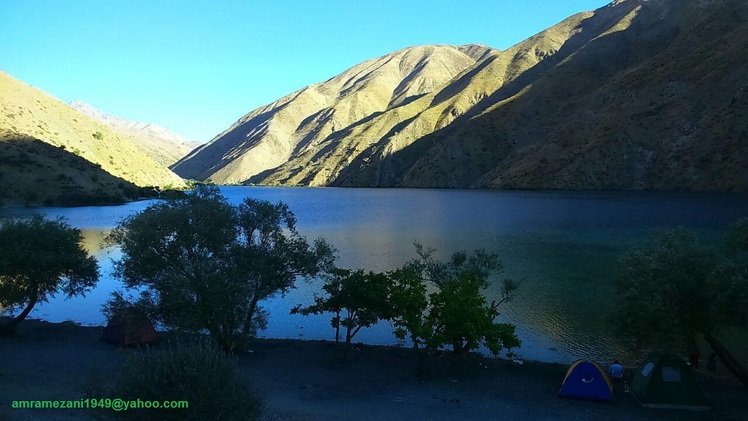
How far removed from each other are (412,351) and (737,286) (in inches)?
616

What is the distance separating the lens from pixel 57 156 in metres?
126

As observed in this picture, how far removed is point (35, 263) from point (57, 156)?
117m

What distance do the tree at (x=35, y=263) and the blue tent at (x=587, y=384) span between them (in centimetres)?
2903

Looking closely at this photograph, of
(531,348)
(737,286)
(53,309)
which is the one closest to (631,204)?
(531,348)

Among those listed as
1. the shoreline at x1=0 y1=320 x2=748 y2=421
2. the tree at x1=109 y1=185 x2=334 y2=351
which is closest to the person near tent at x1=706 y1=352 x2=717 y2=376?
the shoreline at x1=0 y1=320 x2=748 y2=421

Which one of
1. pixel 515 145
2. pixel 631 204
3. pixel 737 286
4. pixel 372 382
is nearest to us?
pixel 737 286

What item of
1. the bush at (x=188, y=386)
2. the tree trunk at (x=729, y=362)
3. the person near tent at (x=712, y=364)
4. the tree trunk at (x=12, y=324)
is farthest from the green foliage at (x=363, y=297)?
the tree trunk at (x=12, y=324)

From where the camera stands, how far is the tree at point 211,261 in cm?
2283

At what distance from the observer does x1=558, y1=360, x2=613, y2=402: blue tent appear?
20391 mm

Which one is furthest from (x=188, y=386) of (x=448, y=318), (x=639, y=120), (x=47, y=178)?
(x=639, y=120)

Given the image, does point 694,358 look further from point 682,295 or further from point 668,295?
point 668,295

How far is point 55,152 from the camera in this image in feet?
415

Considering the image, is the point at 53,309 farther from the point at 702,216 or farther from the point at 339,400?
the point at 702,216

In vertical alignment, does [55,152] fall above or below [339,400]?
above
